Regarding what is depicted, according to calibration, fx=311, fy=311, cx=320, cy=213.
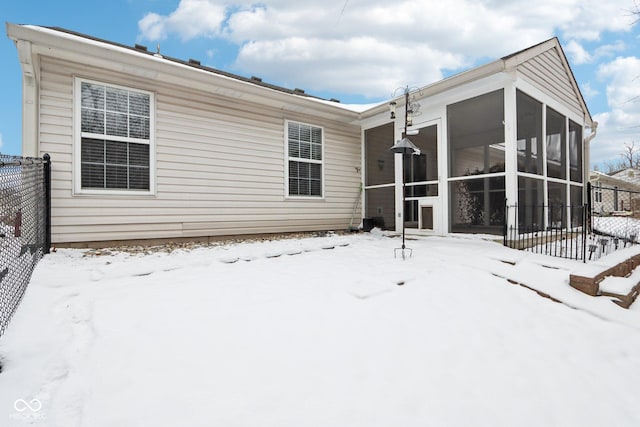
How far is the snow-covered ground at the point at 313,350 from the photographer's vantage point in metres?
1.46

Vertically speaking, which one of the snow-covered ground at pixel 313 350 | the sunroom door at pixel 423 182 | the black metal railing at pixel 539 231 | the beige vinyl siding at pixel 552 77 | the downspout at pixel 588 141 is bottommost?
the snow-covered ground at pixel 313 350

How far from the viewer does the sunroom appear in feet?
16.6

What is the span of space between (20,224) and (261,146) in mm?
3973

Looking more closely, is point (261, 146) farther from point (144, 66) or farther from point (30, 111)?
point (30, 111)

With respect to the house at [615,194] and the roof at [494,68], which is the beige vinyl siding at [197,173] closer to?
the roof at [494,68]

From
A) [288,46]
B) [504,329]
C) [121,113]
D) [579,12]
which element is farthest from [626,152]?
[121,113]

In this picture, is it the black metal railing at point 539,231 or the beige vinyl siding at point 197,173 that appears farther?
the black metal railing at point 539,231

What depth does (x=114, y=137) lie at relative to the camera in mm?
4848

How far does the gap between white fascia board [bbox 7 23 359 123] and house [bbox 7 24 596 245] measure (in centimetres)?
2

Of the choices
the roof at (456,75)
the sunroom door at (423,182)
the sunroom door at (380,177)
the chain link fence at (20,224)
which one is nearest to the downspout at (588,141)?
the roof at (456,75)

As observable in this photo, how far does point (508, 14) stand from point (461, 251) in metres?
6.04

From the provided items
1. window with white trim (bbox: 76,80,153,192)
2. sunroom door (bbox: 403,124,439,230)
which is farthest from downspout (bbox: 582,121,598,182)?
window with white trim (bbox: 76,80,153,192)

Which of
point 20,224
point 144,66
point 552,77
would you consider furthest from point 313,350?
point 552,77

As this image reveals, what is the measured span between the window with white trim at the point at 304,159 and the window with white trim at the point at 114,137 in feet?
8.91
